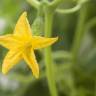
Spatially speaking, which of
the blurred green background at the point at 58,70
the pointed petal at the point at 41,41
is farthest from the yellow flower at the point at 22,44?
the blurred green background at the point at 58,70

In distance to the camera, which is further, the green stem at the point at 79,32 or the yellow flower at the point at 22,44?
the green stem at the point at 79,32

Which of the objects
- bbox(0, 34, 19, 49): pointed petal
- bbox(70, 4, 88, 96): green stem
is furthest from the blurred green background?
→ bbox(0, 34, 19, 49): pointed petal

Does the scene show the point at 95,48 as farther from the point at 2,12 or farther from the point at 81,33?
the point at 2,12

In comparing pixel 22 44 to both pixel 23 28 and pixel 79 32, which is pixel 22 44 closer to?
pixel 23 28

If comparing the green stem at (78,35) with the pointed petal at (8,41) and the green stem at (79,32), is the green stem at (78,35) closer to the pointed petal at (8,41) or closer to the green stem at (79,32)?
the green stem at (79,32)

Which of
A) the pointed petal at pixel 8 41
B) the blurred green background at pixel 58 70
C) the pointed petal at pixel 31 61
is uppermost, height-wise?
the pointed petal at pixel 8 41

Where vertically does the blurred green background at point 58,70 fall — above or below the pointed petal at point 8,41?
below

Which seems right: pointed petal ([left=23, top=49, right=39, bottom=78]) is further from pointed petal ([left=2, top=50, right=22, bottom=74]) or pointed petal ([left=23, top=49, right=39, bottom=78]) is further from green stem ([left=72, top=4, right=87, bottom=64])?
green stem ([left=72, top=4, right=87, bottom=64])

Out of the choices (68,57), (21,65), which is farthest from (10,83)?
(68,57)
